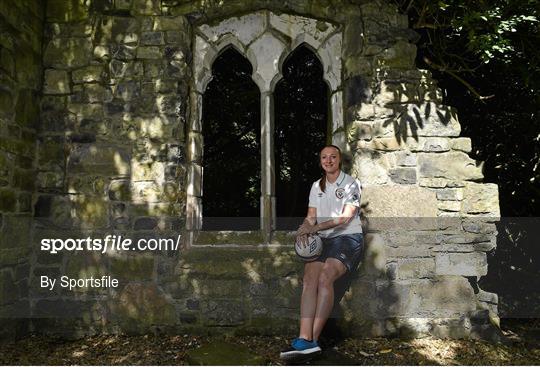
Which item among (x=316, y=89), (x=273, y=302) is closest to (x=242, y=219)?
(x=316, y=89)

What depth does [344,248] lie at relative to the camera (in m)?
3.16

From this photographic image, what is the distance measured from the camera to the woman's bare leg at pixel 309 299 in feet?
9.57

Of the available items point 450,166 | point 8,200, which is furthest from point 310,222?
point 8,200

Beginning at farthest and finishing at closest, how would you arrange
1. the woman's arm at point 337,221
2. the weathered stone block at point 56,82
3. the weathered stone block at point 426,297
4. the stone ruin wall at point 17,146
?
the weathered stone block at point 56,82
the weathered stone block at point 426,297
the stone ruin wall at point 17,146
the woman's arm at point 337,221

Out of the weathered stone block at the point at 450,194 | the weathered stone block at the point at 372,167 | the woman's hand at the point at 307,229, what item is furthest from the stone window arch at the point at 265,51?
the weathered stone block at the point at 450,194

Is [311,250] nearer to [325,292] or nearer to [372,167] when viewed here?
[325,292]

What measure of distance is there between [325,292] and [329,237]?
0.44 m

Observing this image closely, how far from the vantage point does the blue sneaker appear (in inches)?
112

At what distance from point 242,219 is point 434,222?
4.77 metres

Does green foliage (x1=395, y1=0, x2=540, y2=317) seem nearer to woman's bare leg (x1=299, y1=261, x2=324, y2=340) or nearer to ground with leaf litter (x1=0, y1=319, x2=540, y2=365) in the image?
ground with leaf litter (x1=0, y1=319, x2=540, y2=365)

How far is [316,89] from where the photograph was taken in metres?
7.75

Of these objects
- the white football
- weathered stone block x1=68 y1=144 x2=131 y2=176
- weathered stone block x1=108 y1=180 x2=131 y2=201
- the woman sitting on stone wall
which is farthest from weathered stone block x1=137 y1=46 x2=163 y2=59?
the white football

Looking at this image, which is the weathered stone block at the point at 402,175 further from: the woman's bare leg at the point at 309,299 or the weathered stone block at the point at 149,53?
the weathered stone block at the point at 149,53

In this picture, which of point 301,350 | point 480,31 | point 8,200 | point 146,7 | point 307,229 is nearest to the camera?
point 301,350
